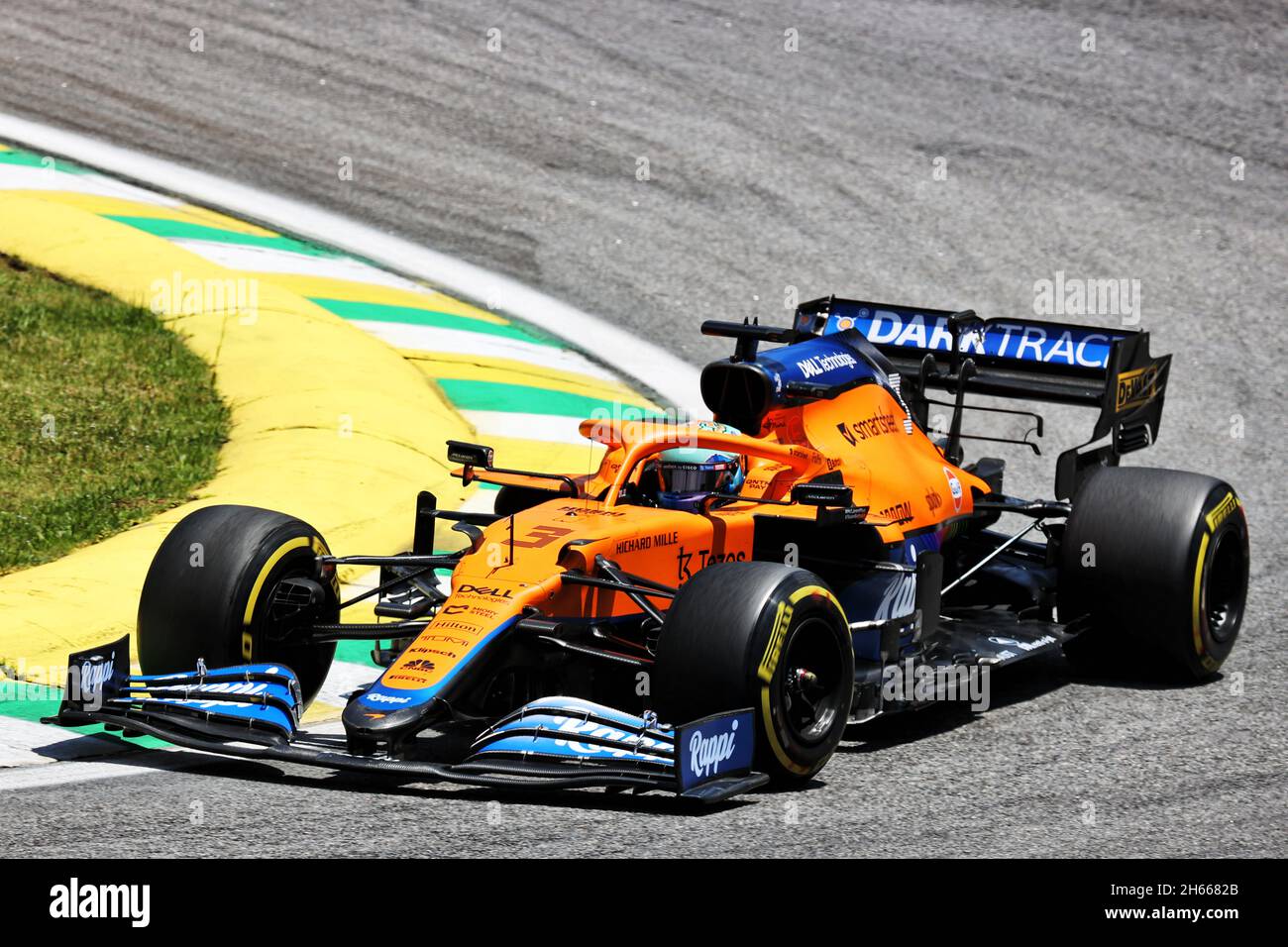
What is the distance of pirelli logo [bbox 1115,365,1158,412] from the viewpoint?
351 inches

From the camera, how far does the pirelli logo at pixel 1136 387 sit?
8.91 m

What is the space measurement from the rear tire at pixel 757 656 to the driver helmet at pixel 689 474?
84cm

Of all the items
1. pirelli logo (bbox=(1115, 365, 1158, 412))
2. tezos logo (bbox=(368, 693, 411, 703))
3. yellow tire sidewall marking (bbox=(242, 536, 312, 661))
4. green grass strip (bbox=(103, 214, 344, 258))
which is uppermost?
green grass strip (bbox=(103, 214, 344, 258))

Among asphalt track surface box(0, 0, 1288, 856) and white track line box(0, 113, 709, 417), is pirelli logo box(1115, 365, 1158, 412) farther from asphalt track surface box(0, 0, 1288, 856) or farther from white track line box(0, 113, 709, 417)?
white track line box(0, 113, 709, 417)

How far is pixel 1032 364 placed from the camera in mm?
9234

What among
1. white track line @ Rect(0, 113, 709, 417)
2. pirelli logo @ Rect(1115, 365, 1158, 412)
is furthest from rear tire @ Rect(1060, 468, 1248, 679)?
white track line @ Rect(0, 113, 709, 417)

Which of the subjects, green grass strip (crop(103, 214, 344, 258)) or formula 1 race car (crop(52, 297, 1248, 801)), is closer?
formula 1 race car (crop(52, 297, 1248, 801))

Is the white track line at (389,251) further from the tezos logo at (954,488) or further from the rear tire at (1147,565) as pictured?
the rear tire at (1147,565)

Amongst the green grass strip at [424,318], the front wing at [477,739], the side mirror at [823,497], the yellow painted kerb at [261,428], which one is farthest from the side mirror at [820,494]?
the green grass strip at [424,318]

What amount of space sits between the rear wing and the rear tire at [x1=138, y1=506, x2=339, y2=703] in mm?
2990
